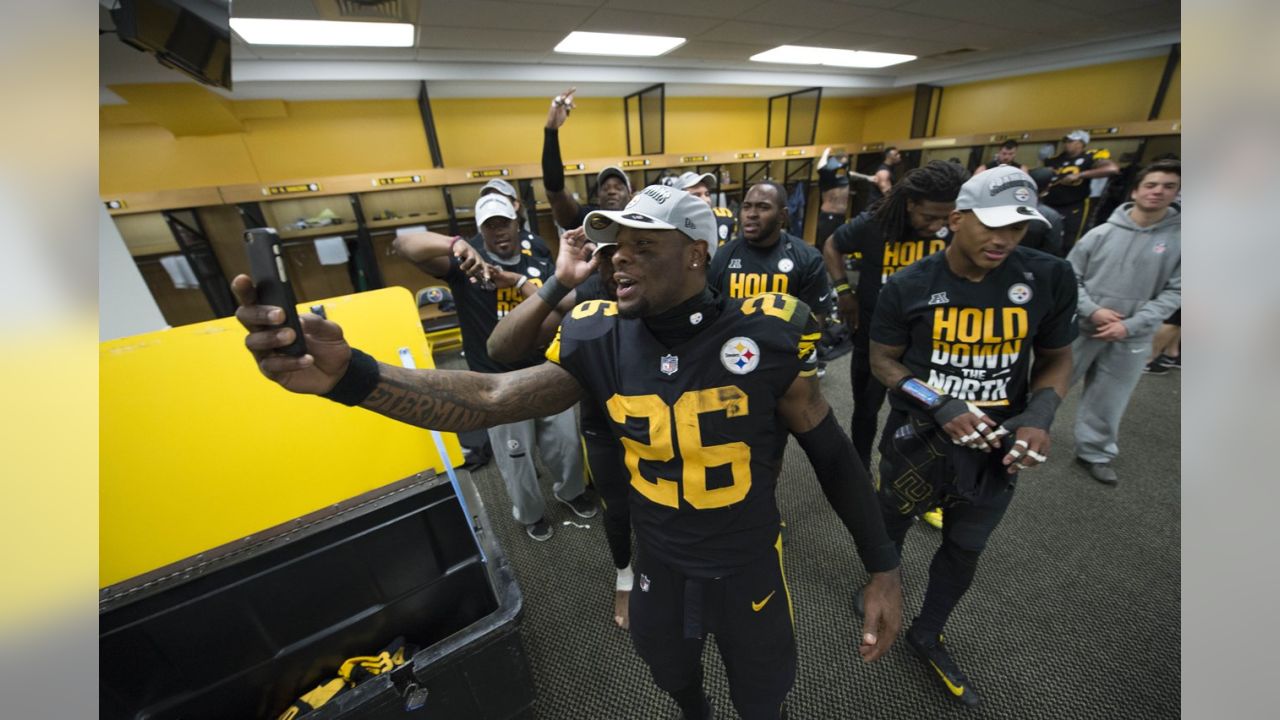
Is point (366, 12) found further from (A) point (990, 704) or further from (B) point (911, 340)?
A: (A) point (990, 704)

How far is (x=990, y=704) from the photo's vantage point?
180 cm

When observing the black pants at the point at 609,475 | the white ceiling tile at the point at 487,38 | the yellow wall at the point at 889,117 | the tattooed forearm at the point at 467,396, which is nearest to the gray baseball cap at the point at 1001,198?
the tattooed forearm at the point at 467,396

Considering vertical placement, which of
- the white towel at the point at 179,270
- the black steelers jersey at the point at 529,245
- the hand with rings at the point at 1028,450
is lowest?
the hand with rings at the point at 1028,450

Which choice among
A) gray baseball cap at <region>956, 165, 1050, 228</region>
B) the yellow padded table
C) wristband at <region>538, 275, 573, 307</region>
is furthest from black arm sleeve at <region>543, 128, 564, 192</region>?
gray baseball cap at <region>956, 165, 1050, 228</region>

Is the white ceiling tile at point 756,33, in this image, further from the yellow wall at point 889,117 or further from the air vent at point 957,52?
the yellow wall at point 889,117

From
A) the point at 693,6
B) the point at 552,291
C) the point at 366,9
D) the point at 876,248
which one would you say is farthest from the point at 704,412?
the point at 693,6

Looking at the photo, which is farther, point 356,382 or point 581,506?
point 581,506

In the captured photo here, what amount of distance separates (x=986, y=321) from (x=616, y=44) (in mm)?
5797

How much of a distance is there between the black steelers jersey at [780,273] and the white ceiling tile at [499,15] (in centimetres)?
336

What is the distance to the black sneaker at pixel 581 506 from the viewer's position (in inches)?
116

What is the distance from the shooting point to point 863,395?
2.80 metres

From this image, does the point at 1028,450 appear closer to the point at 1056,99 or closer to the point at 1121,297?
the point at 1121,297
